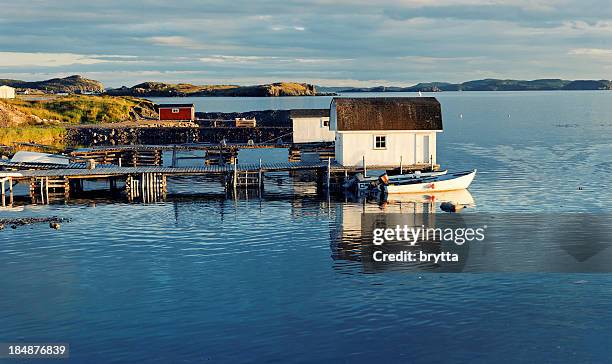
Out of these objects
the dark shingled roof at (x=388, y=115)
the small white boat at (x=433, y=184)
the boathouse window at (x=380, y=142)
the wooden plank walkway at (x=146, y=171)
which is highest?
the dark shingled roof at (x=388, y=115)

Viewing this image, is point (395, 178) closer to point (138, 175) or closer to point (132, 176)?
point (138, 175)

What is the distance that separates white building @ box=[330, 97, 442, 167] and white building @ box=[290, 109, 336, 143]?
14448 millimetres

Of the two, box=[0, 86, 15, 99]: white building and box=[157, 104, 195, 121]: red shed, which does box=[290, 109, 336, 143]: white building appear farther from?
box=[0, 86, 15, 99]: white building

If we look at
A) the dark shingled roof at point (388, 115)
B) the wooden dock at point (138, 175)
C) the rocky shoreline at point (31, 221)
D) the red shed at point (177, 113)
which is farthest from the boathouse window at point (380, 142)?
the red shed at point (177, 113)

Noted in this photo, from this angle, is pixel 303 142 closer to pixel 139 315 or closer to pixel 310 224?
pixel 310 224

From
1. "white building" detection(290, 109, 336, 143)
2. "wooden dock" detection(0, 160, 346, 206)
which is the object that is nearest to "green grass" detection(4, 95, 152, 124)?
"white building" detection(290, 109, 336, 143)

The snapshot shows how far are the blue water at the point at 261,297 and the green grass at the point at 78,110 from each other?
63199 millimetres

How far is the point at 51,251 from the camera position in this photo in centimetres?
3988

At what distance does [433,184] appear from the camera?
57.5 meters

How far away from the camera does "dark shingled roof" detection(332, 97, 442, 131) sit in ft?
195

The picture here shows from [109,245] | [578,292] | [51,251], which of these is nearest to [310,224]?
[109,245]

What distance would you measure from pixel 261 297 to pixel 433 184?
1117 inches

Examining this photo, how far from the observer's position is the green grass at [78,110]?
112m

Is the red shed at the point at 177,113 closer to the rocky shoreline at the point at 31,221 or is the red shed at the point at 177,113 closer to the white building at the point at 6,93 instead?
the white building at the point at 6,93
